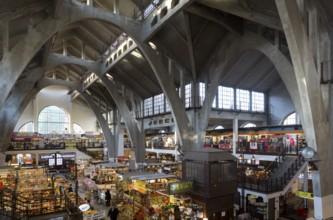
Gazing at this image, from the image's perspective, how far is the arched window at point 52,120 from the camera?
46.2 meters

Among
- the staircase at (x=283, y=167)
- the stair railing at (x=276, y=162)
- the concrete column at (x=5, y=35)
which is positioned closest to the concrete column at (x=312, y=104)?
the staircase at (x=283, y=167)

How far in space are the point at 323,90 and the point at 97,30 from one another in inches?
832

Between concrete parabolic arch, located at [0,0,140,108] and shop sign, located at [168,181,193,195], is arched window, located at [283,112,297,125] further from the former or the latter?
concrete parabolic arch, located at [0,0,140,108]

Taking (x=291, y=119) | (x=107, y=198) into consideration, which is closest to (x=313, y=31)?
(x=107, y=198)

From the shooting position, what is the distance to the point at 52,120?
47.2m

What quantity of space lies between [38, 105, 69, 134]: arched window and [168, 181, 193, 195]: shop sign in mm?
39303

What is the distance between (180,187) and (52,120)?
40536mm

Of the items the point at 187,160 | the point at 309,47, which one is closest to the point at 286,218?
the point at 187,160

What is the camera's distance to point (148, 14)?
18.9 metres

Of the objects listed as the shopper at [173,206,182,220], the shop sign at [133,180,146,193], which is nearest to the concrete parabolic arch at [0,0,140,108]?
the shop sign at [133,180,146,193]

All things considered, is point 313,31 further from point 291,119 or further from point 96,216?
point 291,119

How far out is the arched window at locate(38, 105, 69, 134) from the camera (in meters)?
46.2

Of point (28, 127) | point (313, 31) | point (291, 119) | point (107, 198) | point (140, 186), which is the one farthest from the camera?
point (28, 127)

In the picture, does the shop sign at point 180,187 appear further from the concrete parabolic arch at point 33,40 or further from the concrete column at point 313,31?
the concrete parabolic arch at point 33,40
